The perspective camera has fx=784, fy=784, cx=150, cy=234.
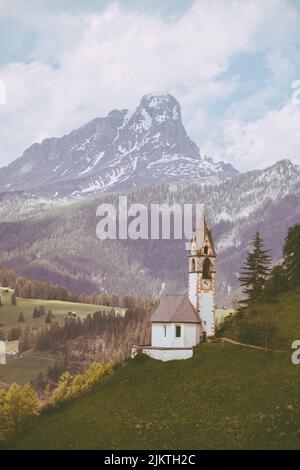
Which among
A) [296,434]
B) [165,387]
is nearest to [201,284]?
[165,387]

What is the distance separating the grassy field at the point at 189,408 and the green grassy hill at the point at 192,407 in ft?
0.31

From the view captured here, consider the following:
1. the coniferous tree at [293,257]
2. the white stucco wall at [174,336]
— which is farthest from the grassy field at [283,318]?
the white stucco wall at [174,336]

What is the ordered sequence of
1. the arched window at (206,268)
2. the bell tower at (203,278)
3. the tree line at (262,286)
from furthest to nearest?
the arched window at (206,268) → the bell tower at (203,278) → the tree line at (262,286)

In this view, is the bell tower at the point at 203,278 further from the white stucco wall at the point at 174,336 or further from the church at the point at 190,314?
the white stucco wall at the point at 174,336

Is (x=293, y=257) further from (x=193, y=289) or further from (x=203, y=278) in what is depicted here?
(x=193, y=289)

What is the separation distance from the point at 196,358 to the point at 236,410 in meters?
17.4

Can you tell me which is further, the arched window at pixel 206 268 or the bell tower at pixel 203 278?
the arched window at pixel 206 268

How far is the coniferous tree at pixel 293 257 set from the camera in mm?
117375

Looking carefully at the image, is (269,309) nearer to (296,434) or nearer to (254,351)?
(254,351)

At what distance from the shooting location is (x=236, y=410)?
82.4m

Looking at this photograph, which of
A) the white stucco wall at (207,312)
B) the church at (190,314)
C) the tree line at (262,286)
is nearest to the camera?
the church at (190,314)

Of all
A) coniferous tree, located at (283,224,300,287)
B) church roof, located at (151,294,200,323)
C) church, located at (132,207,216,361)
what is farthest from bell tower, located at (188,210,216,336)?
coniferous tree, located at (283,224,300,287)

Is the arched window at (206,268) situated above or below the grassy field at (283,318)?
above

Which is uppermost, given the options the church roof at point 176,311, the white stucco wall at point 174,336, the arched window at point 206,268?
the arched window at point 206,268
